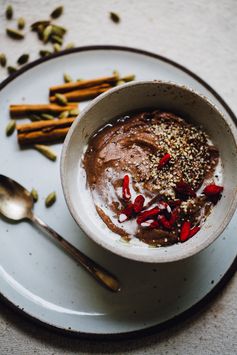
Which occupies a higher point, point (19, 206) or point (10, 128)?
point (10, 128)

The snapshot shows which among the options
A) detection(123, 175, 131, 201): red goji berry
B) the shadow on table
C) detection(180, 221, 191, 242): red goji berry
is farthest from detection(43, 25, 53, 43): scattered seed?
the shadow on table

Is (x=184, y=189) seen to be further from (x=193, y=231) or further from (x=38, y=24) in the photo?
(x=38, y=24)

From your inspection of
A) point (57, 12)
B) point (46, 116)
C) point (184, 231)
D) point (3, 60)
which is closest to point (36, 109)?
point (46, 116)

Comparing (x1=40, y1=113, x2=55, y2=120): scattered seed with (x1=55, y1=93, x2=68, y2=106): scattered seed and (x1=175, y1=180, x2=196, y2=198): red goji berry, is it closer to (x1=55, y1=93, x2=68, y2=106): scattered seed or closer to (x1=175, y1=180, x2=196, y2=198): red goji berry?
(x1=55, y1=93, x2=68, y2=106): scattered seed

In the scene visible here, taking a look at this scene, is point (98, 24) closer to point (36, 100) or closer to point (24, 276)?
point (36, 100)

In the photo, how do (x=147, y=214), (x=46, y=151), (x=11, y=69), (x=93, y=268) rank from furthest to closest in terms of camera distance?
(x=11, y=69) → (x=46, y=151) → (x=93, y=268) → (x=147, y=214)

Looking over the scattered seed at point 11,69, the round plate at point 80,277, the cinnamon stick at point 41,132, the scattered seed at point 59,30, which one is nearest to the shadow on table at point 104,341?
the round plate at point 80,277

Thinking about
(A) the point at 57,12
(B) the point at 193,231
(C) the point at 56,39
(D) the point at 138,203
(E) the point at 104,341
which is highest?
(A) the point at 57,12
